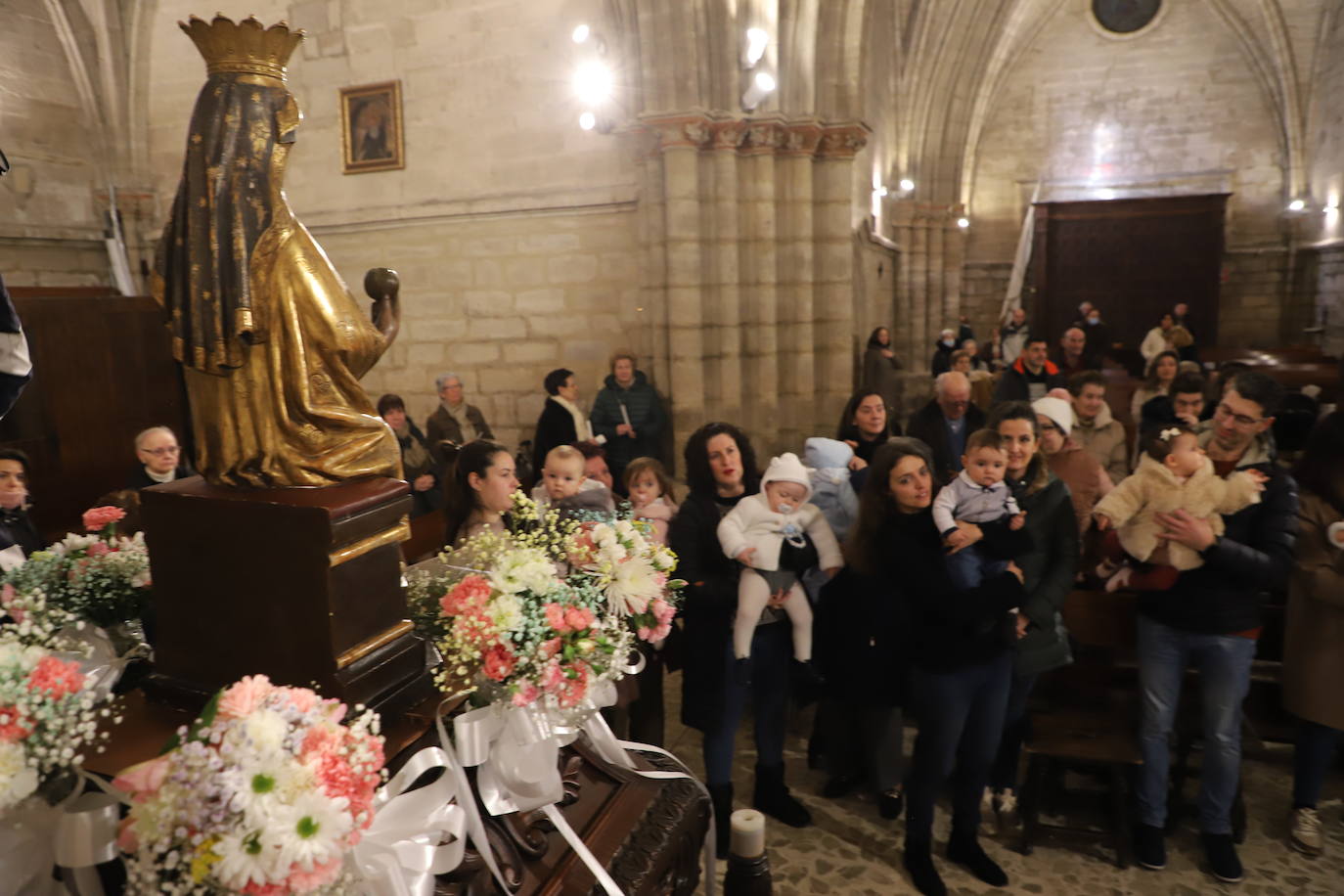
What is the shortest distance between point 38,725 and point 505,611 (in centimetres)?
80

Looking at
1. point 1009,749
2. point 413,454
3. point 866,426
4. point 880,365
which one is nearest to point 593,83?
point 413,454

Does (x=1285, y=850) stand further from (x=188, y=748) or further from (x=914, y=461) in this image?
(x=188, y=748)

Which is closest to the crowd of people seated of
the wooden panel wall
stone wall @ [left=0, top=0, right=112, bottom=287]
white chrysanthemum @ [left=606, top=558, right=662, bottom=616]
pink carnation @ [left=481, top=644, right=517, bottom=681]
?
white chrysanthemum @ [left=606, top=558, right=662, bottom=616]

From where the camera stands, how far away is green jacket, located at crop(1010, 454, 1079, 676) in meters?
3.38

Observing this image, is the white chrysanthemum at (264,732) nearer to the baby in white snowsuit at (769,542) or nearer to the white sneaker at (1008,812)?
the baby in white snowsuit at (769,542)

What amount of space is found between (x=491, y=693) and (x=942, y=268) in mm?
18723

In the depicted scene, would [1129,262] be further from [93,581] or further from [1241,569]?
[93,581]

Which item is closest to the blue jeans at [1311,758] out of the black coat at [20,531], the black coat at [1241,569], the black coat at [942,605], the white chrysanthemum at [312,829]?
the black coat at [1241,569]

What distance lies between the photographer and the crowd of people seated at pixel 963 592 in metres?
3.25

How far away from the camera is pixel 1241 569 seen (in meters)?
3.21

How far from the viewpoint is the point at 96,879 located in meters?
1.54

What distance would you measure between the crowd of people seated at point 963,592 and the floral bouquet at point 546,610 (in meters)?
0.80

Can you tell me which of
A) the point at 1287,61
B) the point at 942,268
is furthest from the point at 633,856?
the point at 1287,61

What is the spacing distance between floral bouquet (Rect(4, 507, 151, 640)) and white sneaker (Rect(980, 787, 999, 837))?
3.25 m
